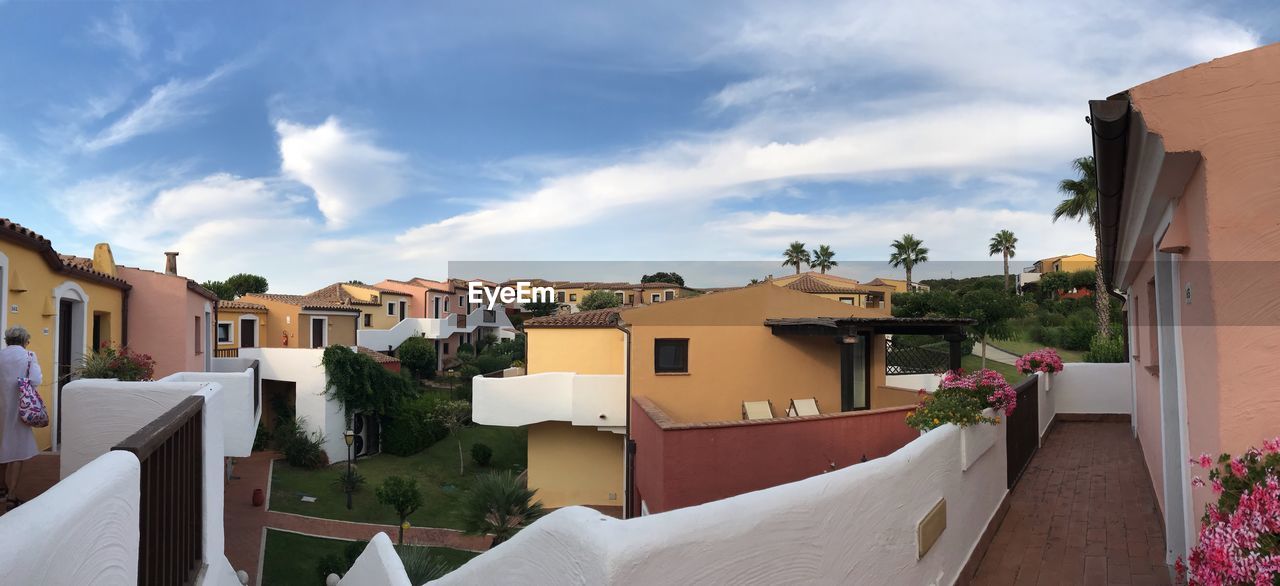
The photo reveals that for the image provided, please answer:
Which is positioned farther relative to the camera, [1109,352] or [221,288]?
[221,288]

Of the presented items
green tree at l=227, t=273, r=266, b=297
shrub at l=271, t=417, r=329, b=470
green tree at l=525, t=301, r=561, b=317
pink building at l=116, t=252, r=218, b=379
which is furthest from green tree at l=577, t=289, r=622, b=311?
pink building at l=116, t=252, r=218, b=379

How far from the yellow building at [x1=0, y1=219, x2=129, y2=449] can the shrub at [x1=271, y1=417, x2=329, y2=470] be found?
13777 mm

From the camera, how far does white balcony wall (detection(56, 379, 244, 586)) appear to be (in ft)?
17.3

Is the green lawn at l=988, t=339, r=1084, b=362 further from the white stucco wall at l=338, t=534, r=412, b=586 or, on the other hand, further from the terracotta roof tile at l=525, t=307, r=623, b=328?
the white stucco wall at l=338, t=534, r=412, b=586

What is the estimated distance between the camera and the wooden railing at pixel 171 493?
329 centimetres

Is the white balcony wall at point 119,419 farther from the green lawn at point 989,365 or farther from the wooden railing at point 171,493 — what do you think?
the green lawn at point 989,365

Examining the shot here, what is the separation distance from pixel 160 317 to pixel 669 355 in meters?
10.7

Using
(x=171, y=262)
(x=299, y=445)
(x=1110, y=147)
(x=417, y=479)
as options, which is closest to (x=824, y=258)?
(x=417, y=479)

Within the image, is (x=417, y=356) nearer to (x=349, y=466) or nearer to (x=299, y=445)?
(x=299, y=445)

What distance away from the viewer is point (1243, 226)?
272 centimetres

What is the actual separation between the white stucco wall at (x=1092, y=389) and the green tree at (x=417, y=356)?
3254 centimetres

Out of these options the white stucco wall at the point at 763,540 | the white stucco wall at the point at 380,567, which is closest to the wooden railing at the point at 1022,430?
the white stucco wall at the point at 763,540

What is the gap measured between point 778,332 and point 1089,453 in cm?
654

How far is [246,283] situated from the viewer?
54.1 metres
